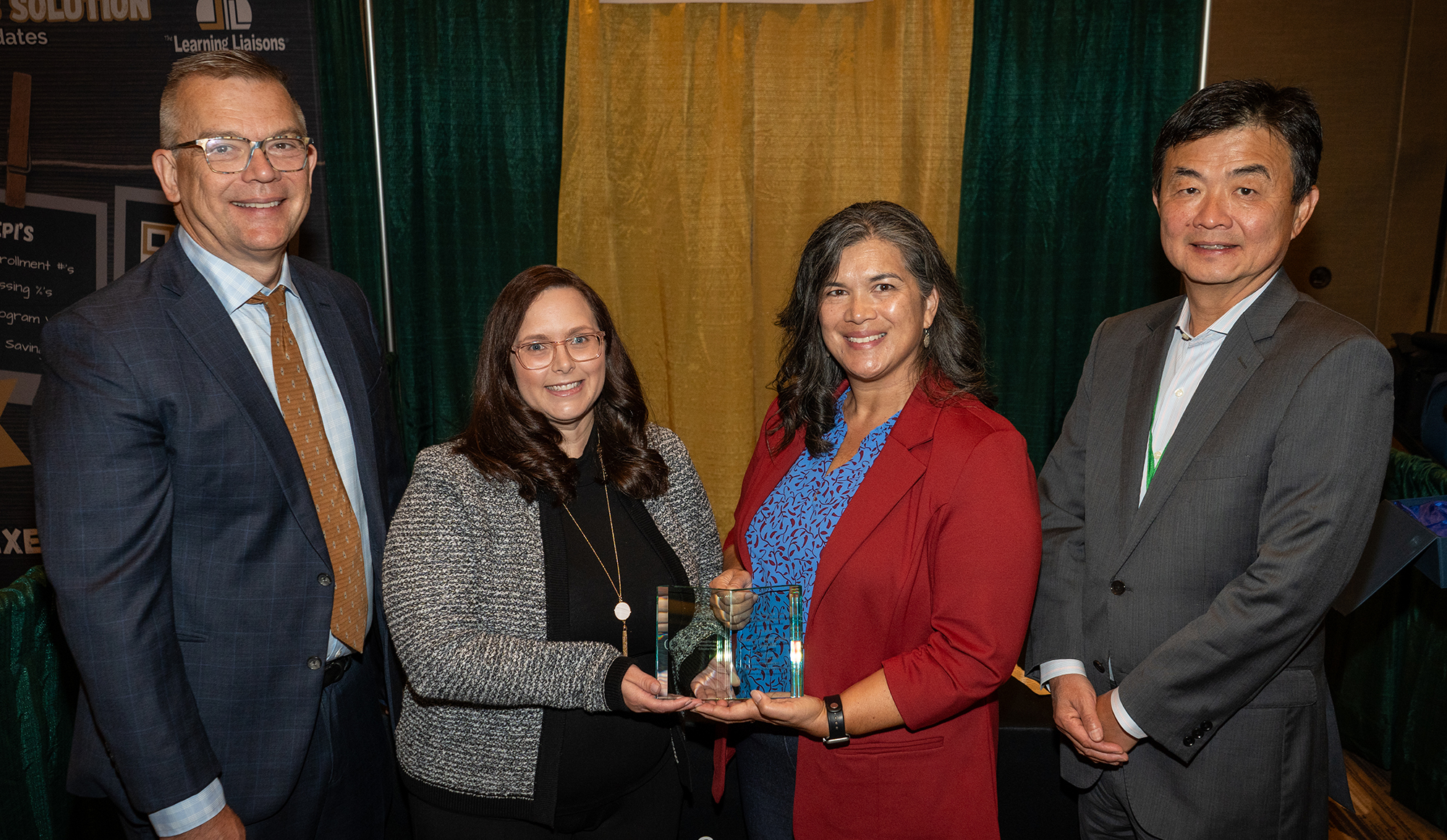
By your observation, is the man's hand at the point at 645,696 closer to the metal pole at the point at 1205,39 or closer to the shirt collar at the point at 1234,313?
the shirt collar at the point at 1234,313

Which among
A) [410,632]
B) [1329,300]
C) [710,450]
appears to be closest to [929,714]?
[410,632]

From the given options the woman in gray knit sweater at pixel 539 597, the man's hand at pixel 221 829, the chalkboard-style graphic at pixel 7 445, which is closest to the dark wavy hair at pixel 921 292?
the woman in gray knit sweater at pixel 539 597

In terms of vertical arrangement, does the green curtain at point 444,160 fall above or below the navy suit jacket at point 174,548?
above

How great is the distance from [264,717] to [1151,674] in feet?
5.41

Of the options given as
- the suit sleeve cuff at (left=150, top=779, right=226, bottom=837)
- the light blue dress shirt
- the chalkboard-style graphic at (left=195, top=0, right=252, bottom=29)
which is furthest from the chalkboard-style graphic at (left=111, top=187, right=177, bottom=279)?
the suit sleeve cuff at (left=150, top=779, right=226, bottom=837)

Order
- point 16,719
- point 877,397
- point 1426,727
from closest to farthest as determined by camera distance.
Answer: point 877,397
point 16,719
point 1426,727

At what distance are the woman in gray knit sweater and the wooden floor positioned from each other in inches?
89.4

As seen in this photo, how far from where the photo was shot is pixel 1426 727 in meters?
2.83

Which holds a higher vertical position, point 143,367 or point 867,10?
point 867,10

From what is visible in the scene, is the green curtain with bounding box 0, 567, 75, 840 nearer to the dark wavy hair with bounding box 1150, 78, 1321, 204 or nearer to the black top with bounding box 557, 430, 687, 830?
the black top with bounding box 557, 430, 687, 830

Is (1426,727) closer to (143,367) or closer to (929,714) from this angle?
(929,714)

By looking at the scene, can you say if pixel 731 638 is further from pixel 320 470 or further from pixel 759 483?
pixel 320 470

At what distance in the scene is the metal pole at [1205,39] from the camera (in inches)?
153

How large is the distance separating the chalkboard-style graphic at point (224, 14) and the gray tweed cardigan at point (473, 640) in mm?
2942
